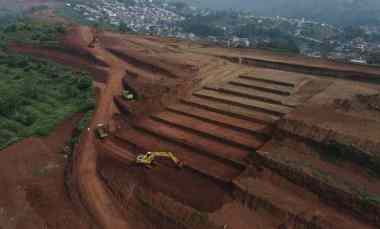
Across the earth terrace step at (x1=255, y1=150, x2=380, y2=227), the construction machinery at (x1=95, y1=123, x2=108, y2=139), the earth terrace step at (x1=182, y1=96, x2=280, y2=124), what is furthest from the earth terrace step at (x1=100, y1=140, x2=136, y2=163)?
the earth terrace step at (x1=255, y1=150, x2=380, y2=227)

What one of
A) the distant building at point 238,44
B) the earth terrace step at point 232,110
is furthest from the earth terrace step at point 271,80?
the distant building at point 238,44

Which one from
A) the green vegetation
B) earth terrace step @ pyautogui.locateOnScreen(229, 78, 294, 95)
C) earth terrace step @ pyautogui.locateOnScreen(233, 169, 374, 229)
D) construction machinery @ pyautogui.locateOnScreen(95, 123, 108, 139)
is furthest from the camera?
earth terrace step @ pyautogui.locateOnScreen(229, 78, 294, 95)

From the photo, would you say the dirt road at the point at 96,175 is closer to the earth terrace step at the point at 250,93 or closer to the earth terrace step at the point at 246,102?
the earth terrace step at the point at 246,102

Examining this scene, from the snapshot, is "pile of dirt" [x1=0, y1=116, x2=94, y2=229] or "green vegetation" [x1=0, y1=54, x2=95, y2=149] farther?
"green vegetation" [x1=0, y1=54, x2=95, y2=149]

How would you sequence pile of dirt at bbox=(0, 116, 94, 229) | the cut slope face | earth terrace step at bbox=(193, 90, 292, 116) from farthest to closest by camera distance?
earth terrace step at bbox=(193, 90, 292, 116), pile of dirt at bbox=(0, 116, 94, 229), the cut slope face

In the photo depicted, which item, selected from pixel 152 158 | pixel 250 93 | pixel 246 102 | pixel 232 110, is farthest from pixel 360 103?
pixel 152 158

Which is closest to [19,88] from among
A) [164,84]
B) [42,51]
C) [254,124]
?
Result: [42,51]

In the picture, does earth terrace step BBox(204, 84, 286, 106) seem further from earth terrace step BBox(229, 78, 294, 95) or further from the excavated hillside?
earth terrace step BBox(229, 78, 294, 95)

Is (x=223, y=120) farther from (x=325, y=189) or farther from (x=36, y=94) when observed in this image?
(x=36, y=94)
